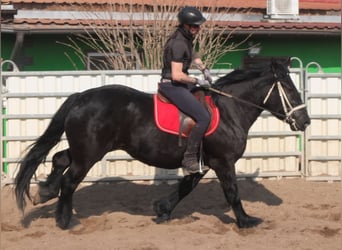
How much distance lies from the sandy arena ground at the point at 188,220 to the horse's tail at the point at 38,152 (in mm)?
496

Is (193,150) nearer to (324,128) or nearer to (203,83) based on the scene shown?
(203,83)

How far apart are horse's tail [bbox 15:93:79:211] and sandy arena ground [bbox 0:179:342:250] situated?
0.50m

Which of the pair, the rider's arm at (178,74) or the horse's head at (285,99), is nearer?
→ the rider's arm at (178,74)

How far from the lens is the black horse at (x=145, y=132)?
6688mm

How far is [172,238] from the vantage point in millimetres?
6285

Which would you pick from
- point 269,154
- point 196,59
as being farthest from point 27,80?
point 269,154

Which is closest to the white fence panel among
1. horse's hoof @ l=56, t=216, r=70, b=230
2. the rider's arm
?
the rider's arm

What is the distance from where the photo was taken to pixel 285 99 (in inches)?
271

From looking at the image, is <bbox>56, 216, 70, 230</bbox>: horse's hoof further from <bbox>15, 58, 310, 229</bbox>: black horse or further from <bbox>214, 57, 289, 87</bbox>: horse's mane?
<bbox>214, 57, 289, 87</bbox>: horse's mane

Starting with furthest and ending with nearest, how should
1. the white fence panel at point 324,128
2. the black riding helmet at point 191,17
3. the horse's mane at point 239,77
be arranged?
the white fence panel at point 324,128
the horse's mane at point 239,77
the black riding helmet at point 191,17

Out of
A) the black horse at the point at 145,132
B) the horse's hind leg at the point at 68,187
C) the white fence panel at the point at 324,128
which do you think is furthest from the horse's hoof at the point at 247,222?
the white fence panel at the point at 324,128

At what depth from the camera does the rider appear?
21.1ft

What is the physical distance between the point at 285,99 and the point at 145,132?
5.63ft

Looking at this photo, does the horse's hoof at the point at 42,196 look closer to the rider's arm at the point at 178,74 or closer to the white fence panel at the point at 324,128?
the rider's arm at the point at 178,74
